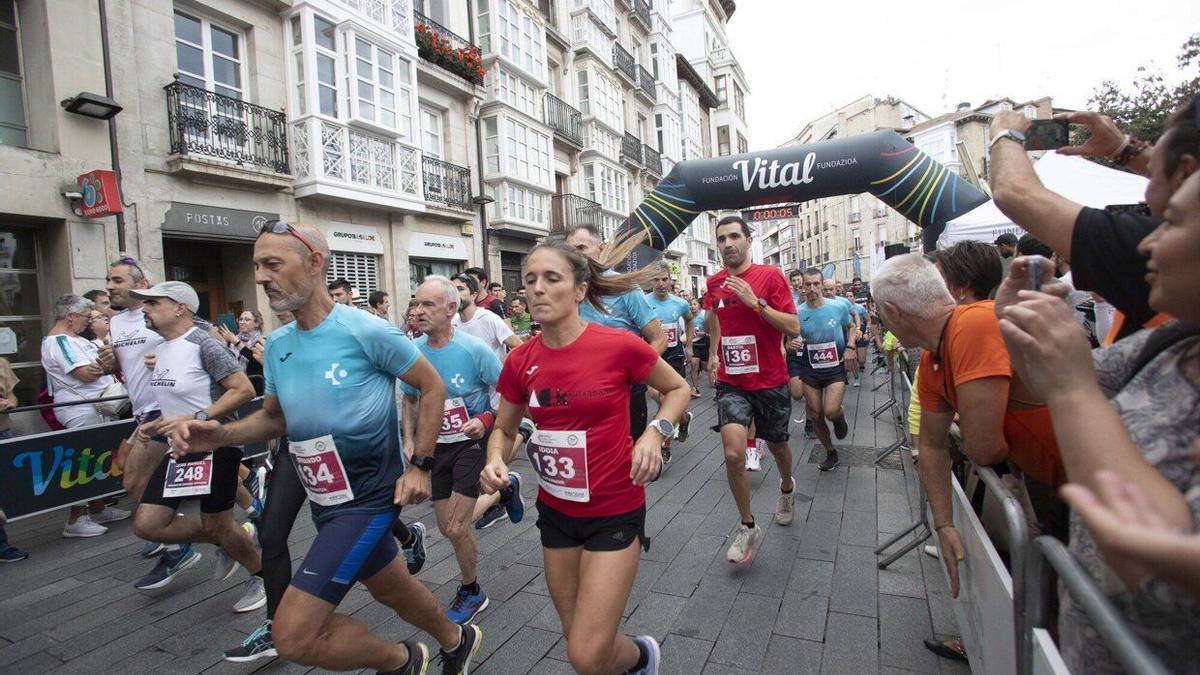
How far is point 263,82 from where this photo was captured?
12211mm

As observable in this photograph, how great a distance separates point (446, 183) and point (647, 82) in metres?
19.7

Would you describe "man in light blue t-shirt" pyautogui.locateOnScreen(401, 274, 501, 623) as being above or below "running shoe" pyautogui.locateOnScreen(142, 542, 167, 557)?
above

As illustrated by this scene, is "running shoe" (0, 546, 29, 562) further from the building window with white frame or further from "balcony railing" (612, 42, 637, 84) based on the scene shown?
"balcony railing" (612, 42, 637, 84)

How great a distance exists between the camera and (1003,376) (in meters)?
2.15

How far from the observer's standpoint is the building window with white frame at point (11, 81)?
8.91 metres

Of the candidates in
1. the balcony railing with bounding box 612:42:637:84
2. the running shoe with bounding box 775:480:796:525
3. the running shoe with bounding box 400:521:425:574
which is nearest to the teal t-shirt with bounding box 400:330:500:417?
the running shoe with bounding box 400:521:425:574

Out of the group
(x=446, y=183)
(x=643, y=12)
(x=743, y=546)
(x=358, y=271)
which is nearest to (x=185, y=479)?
(x=743, y=546)

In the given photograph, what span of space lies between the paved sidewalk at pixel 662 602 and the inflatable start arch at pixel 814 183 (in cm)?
352

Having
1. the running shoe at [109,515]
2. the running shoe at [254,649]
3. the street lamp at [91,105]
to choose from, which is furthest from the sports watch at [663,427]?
the street lamp at [91,105]

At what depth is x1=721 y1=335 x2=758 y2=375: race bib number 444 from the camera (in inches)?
175

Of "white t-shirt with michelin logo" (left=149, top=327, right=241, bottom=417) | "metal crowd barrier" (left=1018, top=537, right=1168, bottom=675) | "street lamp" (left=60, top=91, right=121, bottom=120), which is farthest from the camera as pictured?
"street lamp" (left=60, top=91, right=121, bottom=120)

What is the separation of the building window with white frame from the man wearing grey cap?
8.52m

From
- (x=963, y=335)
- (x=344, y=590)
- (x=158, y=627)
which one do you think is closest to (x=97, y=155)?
(x=158, y=627)

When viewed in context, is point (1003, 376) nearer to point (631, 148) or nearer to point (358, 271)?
point (358, 271)
